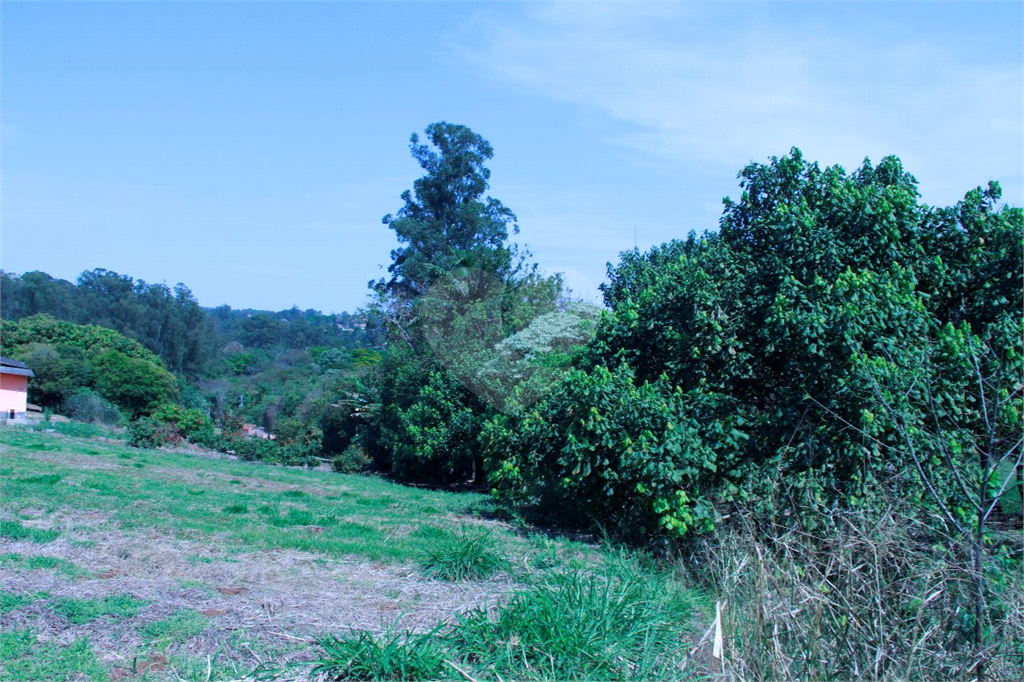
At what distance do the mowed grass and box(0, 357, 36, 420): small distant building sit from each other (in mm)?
16676

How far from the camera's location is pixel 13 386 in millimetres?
32469

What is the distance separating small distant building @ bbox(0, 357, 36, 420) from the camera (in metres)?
31.6

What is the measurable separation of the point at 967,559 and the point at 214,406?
46897 mm

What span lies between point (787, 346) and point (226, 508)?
7.60 m

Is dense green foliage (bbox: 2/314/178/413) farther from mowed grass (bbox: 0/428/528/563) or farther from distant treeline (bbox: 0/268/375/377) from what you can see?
mowed grass (bbox: 0/428/528/563)

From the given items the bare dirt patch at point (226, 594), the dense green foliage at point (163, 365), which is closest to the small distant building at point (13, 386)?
the dense green foliage at point (163, 365)

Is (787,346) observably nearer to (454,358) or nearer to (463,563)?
(463,563)

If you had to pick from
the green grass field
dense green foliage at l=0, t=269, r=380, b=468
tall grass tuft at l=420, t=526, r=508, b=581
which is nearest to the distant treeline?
dense green foliage at l=0, t=269, r=380, b=468

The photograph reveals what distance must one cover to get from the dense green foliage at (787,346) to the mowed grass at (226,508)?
1841 millimetres

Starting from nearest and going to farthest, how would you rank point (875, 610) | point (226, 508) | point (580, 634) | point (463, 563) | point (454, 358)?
point (875, 610)
point (580, 634)
point (463, 563)
point (226, 508)
point (454, 358)

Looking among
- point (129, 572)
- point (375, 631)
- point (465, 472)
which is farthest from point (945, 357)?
point (465, 472)

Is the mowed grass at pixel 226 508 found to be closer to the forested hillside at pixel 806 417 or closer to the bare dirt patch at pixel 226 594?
the bare dirt patch at pixel 226 594

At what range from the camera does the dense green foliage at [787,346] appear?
751 cm

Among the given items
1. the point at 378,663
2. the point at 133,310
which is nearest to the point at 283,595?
the point at 378,663
